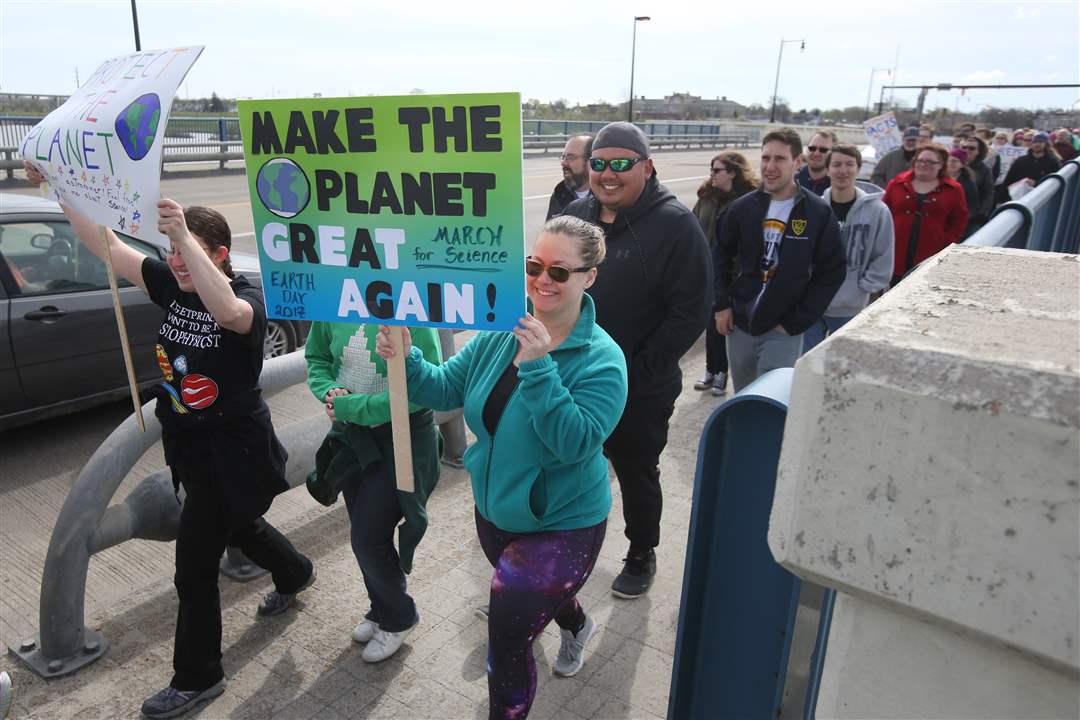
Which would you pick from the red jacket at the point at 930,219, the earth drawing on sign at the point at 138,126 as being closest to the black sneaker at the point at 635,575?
the earth drawing on sign at the point at 138,126

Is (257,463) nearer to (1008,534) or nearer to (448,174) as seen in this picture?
(448,174)

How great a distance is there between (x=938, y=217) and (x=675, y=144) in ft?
141

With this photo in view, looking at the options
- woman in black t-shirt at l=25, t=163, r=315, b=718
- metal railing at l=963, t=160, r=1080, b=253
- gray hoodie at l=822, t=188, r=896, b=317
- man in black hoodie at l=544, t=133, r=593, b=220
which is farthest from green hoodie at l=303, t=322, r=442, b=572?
gray hoodie at l=822, t=188, r=896, b=317

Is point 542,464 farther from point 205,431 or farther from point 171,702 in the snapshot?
point 171,702

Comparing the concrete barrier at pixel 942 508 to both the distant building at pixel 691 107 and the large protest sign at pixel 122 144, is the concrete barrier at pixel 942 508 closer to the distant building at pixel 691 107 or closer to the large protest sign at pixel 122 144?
the large protest sign at pixel 122 144

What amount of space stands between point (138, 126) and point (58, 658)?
213 centimetres

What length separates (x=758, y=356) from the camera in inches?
194

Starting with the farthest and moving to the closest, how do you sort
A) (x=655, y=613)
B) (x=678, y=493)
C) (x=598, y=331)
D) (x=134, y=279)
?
(x=678, y=493), (x=655, y=613), (x=134, y=279), (x=598, y=331)

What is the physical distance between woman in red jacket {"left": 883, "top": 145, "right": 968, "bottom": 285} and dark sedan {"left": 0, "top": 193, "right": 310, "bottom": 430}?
600 centimetres

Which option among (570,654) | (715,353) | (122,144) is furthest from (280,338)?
(570,654)

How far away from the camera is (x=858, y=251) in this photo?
17.4ft

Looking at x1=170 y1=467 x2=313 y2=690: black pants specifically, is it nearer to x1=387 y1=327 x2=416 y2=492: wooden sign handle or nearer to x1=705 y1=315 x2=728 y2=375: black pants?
x1=387 y1=327 x2=416 y2=492: wooden sign handle

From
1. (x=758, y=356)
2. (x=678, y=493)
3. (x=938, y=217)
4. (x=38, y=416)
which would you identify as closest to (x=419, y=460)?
(x=678, y=493)

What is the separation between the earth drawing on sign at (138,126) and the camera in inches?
113
